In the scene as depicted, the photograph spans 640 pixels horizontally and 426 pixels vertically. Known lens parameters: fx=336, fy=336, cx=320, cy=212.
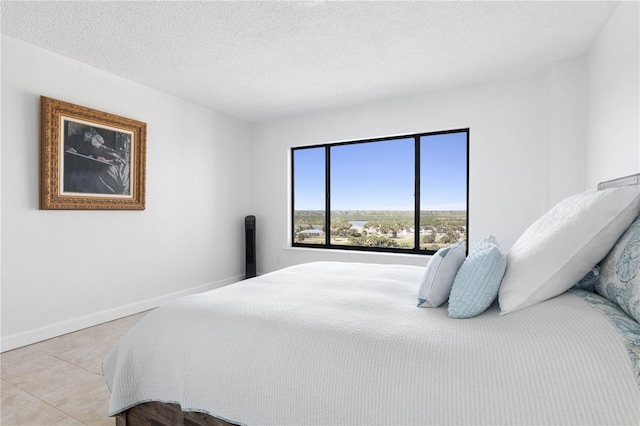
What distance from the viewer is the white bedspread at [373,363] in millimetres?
933

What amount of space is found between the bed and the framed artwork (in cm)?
219

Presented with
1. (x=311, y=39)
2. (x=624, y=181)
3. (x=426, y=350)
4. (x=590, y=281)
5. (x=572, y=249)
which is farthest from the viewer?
(x=311, y=39)

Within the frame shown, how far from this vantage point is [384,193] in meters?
4.58

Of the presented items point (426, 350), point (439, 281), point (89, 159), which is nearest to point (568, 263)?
point (439, 281)

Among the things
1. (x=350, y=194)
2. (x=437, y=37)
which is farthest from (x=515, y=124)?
(x=350, y=194)

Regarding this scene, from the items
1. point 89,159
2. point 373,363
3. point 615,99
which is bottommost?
point 373,363

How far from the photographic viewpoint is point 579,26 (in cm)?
262

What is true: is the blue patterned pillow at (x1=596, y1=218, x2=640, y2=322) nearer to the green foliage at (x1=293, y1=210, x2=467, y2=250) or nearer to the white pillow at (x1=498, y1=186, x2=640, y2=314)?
the white pillow at (x1=498, y1=186, x2=640, y2=314)

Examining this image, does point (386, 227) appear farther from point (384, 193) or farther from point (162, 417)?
point (162, 417)

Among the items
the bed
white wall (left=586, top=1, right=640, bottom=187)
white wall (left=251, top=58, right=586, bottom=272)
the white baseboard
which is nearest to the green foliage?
white wall (left=251, top=58, right=586, bottom=272)

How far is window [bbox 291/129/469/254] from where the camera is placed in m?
4.17

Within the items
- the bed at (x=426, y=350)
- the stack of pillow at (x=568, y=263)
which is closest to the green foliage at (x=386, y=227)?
the bed at (x=426, y=350)

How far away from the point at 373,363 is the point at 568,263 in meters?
0.80

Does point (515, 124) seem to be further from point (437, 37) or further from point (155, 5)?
point (155, 5)
